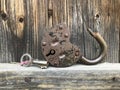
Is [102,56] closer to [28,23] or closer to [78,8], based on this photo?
[78,8]

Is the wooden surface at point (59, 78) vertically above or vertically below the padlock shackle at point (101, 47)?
below

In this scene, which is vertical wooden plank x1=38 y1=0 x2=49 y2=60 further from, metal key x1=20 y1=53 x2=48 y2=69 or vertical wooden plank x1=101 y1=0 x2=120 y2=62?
vertical wooden plank x1=101 y1=0 x2=120 y2=62

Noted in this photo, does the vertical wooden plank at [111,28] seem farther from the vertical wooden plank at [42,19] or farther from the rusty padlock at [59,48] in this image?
the vertical wooden plank at [42,19]

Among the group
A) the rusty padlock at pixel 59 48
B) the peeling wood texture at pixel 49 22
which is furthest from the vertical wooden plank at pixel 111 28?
the rusty padlock at pixel 59 48

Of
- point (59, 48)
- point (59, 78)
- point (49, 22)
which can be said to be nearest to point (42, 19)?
point (49, 22)

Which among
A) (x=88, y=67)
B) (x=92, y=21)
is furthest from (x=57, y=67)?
(x=92, y=21)

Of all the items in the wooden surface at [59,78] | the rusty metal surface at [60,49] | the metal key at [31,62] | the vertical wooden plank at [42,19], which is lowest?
the wooden surface at [59,78]

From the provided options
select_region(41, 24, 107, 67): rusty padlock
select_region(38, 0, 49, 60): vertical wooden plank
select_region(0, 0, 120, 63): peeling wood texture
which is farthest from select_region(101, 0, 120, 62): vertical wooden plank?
select_region(38, 0, 49, 60): vertical wooden plank
